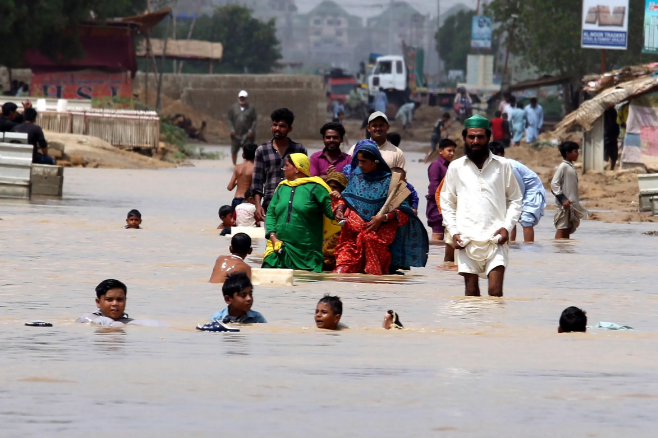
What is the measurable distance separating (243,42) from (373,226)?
8280 centimetres

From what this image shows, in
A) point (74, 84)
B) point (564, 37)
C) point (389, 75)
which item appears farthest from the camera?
point (389, 75)

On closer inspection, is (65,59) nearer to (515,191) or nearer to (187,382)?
(515,191)

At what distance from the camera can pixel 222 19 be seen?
94812 millimetres

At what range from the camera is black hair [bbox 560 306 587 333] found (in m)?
8.05

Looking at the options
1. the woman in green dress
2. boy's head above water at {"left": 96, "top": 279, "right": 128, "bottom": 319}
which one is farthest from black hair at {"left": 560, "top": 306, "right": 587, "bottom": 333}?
the woman in green dress

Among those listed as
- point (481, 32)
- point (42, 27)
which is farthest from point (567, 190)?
point (481, 32)

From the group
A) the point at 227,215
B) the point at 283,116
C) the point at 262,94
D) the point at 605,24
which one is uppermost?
the point at 605,24

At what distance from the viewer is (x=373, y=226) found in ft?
34.7

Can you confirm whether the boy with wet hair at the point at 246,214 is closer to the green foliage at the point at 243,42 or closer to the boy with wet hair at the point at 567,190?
the boy with wet hair at the point at 567,190

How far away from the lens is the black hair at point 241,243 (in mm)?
9925

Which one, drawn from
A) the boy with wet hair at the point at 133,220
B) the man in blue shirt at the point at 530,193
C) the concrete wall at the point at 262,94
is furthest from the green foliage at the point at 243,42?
the man in blue shirt at the point at 530,193

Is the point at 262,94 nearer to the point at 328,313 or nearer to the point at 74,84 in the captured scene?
the point at 74,84

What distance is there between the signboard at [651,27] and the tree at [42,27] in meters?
16.8

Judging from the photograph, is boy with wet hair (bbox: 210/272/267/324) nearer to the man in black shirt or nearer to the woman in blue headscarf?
the woman in blue headscarf
